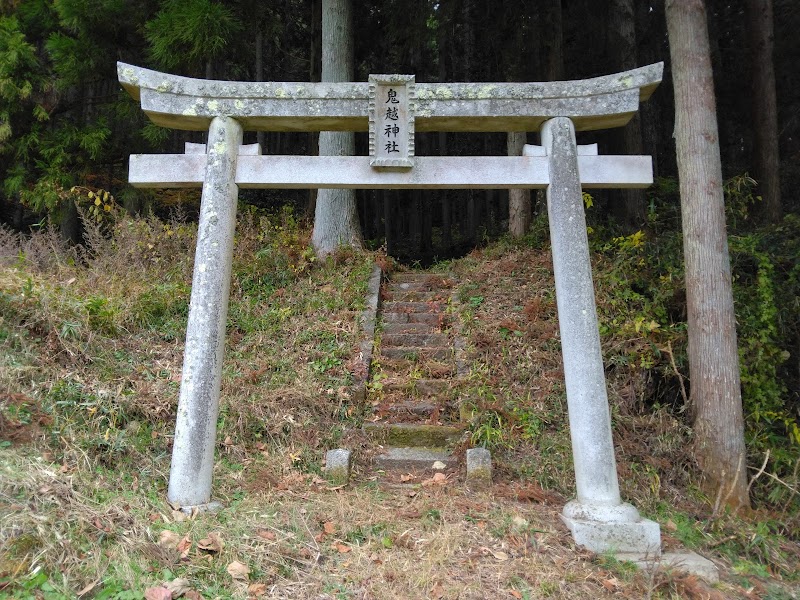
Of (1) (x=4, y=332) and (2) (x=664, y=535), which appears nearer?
(2) (x=664, y=535)

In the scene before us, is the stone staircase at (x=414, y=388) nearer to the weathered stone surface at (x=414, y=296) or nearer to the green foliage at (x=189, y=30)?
the weathered stone surface at (x=414, y=296)

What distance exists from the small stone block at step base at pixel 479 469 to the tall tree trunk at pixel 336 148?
5346 millimetres

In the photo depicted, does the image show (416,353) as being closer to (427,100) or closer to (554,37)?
(427,100)

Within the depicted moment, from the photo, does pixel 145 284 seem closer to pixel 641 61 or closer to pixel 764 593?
pixel 764 593

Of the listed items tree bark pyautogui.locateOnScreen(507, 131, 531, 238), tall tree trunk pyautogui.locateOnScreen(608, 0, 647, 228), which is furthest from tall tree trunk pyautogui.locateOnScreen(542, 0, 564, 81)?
tree bark pyautogui.locateOnScreen(507, 131, 531, 238)

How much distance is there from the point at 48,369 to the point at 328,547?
3.54 m

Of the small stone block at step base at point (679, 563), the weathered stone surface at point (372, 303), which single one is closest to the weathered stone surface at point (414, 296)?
the weathered stone surface at point (372, 303)

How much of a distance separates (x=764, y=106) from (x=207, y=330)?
1060 cm

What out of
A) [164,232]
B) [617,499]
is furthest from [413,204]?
[617,499]

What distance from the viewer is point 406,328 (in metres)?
7.98

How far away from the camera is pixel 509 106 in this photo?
192 inches

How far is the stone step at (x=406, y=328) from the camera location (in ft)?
26.0

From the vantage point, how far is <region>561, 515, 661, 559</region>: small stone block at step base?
158 inches

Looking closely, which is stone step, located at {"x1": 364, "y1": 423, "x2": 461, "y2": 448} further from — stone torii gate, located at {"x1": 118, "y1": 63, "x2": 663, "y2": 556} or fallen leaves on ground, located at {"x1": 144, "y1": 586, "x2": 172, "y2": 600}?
fallen leaves on ground, located at {"x1": 144, "y1": 586, "x2": 172, "y2": 600}
